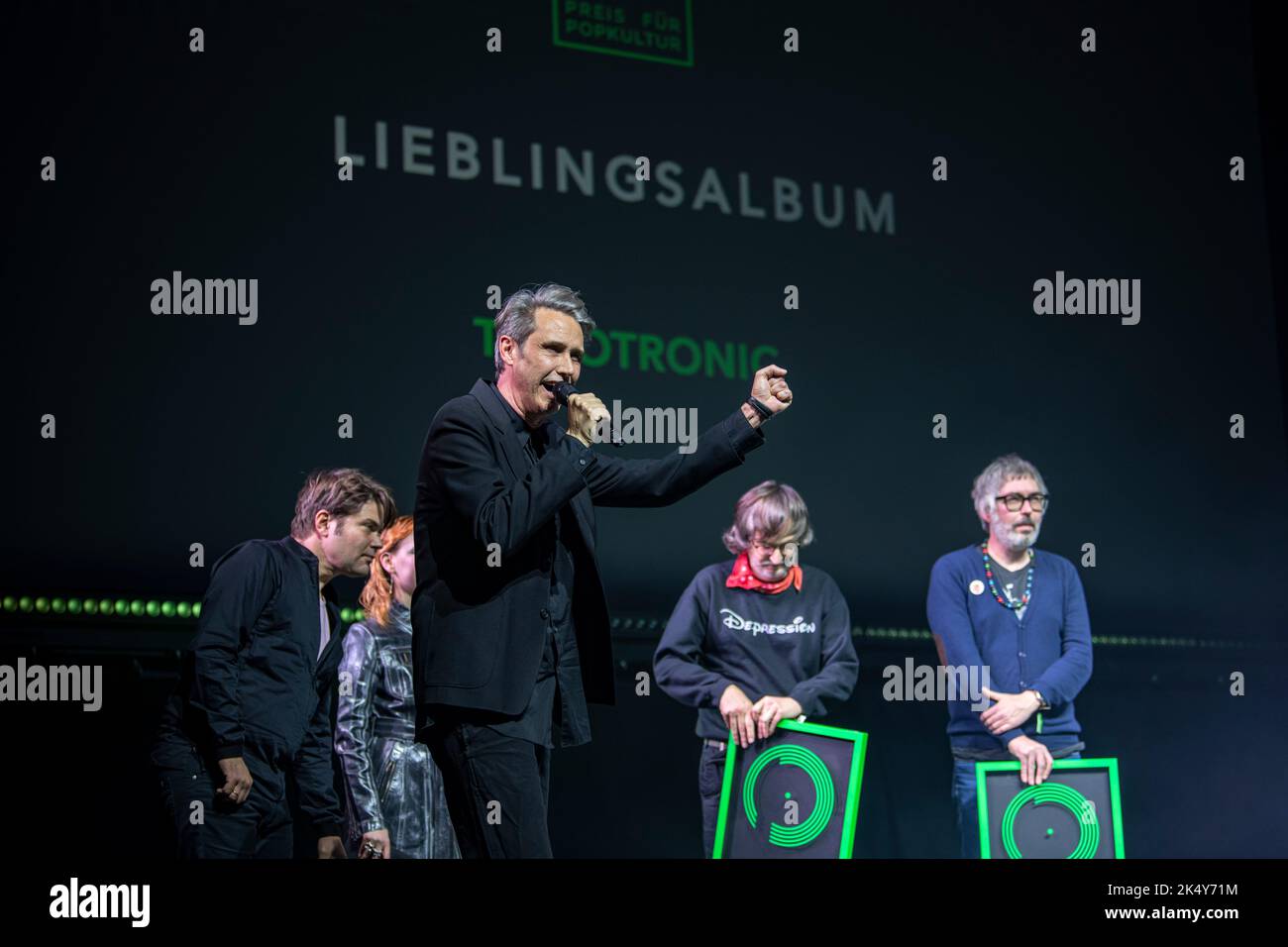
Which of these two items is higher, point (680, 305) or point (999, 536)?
point (680, 305)

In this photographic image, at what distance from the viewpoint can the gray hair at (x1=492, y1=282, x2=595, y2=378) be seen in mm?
2871

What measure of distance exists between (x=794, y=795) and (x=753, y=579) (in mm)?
694

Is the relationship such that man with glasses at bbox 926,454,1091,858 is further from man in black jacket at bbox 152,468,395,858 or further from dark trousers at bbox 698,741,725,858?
man in black jacket at bbox 152,468,395,858

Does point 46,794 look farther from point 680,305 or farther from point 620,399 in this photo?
point 680,305

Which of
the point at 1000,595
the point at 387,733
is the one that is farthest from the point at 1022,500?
the point at 387,733

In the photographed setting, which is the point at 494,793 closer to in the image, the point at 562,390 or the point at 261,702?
the point at 562,390

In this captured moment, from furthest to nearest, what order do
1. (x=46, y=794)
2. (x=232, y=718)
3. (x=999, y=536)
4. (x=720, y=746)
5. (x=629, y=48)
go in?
1. (x=629, y=48)
2. (x=999, y=536)
3. (x=720, y=746)
4. (x=46, y=794)
5. (x=232, y=718)

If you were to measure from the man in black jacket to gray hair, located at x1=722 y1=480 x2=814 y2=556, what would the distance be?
1.24 m

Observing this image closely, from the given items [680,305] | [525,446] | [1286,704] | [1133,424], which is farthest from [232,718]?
[1286,704]

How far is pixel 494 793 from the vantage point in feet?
8.14

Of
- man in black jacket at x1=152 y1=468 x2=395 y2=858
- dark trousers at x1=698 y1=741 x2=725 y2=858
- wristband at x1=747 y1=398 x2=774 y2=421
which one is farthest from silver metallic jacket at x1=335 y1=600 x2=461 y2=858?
wristband at x1=747 y1=398 x2=774 y2=421

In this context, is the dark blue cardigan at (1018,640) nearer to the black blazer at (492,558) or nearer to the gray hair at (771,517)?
the gray hair at (771,517)
